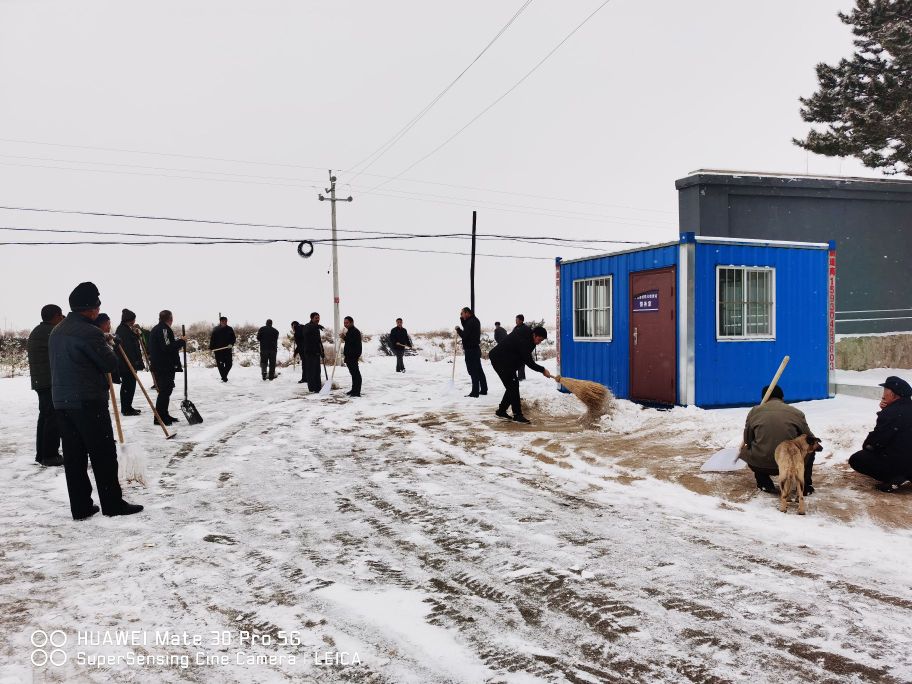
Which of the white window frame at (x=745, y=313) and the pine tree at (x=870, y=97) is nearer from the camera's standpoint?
the white window frame at (x=745, y=313)

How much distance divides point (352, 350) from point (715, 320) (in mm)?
8070

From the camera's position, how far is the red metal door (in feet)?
36.8

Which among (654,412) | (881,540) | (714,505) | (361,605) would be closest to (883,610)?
(881,540)

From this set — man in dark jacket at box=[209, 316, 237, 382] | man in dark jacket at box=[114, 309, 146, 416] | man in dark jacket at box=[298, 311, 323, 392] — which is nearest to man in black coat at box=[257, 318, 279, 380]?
man in dark jacket at box=[209, 316, 237, 382]

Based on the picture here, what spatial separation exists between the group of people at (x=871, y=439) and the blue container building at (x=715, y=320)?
15.9 feet

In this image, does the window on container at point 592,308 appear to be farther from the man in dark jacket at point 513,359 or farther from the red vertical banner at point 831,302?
the red vertical banner at point 831,302

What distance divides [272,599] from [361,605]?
56 centimetres

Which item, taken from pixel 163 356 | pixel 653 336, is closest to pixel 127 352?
pixel 163 356

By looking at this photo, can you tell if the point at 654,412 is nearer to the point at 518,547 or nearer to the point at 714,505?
the point at 714,505

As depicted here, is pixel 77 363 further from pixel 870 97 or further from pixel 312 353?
pixel 870 97

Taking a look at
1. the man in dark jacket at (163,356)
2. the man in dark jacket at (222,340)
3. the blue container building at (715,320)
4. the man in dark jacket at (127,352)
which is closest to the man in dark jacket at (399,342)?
the man in dark jacket at (222,340)

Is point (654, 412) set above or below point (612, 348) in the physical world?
below

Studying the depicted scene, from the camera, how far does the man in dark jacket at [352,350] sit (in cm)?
1497

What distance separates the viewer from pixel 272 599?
3.81 m
